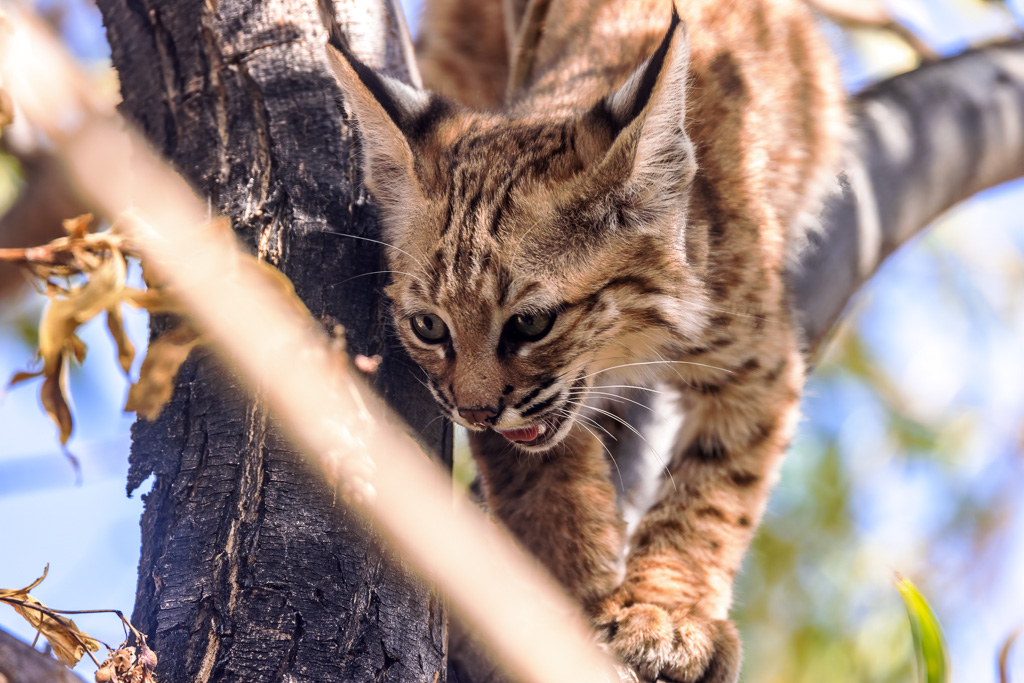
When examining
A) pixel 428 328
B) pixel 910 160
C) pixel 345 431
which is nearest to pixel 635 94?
pixel 428 328

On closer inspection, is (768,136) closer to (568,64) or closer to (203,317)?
(568,64)

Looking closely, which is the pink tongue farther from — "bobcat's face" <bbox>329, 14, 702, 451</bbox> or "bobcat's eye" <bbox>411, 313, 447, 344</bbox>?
"bobcat's eye" <bbox>411, 313, 447, 344</bbox>

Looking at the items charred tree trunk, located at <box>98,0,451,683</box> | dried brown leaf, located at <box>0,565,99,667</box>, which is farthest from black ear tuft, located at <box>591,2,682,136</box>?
dried brown leaf, located at <box>0,565,99,667</box>

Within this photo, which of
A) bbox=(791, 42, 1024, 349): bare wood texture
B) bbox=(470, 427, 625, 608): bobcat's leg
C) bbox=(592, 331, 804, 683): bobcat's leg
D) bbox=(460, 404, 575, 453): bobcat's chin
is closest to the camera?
bbox=(460, 404, 575, 453): bobcat's chin

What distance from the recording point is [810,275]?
13.0ft

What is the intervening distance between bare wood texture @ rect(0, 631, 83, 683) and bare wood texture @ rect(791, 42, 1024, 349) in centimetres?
320

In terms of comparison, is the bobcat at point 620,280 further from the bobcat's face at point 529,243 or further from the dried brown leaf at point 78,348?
the dried brown leaf at point 78,348

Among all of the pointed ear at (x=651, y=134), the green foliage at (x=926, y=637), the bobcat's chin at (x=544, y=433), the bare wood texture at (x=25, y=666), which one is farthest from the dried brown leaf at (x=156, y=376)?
the green foliage at (x=926, y=637)

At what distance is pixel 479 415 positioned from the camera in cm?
271

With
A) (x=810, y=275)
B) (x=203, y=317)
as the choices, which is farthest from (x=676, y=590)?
(x=203, y=317)

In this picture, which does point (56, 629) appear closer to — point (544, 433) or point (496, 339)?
point (496, 339)

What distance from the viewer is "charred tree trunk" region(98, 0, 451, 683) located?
7.00 ft

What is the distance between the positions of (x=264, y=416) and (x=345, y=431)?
272 millimetres

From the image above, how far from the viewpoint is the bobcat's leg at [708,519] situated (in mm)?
3078
